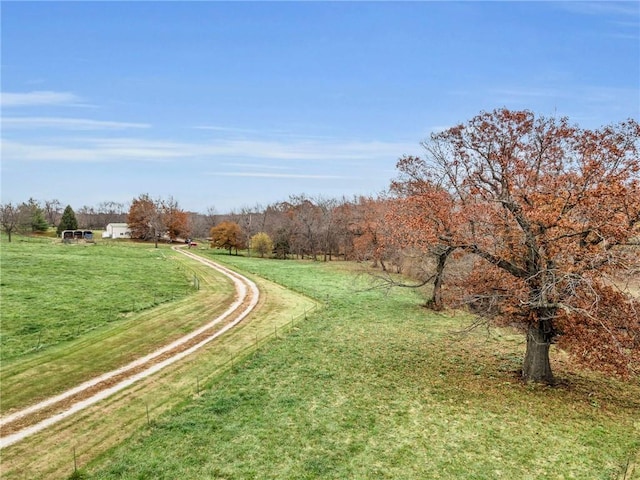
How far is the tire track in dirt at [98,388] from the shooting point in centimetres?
1144

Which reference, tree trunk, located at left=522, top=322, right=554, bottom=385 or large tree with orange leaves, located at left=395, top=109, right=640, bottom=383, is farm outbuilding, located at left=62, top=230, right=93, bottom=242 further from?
tree trunk, located at left=522, top=322, right=554, bottom=385

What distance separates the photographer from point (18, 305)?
22297 mm

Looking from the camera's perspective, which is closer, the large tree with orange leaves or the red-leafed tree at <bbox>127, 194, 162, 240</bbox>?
the large tree with orange leaves

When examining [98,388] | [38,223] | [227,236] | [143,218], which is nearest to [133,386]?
[98,388]

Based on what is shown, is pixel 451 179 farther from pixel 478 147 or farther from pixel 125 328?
pixel 125 328

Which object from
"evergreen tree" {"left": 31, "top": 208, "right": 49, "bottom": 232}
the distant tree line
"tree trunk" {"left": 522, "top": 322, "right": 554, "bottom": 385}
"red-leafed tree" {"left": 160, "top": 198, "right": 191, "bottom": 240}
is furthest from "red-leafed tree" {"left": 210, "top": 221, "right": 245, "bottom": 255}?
"tree trunk" {"left": 522, "top": 322, "right": 554, "bottom": 385}

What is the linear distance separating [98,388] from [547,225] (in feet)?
Result: 48.5

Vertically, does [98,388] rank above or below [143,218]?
below

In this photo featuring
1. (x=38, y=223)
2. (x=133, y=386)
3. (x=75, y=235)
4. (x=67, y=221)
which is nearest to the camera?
(x=133, y=386)

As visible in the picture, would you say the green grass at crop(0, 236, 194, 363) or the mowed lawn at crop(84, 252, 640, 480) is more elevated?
the green grass at crop(0, 236, 194, 363)

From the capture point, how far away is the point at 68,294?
2561cm

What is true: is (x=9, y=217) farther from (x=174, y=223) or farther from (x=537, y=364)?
(x=537, y=364)

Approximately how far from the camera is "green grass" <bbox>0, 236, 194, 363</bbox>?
18.9 m

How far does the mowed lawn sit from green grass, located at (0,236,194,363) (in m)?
9.32
